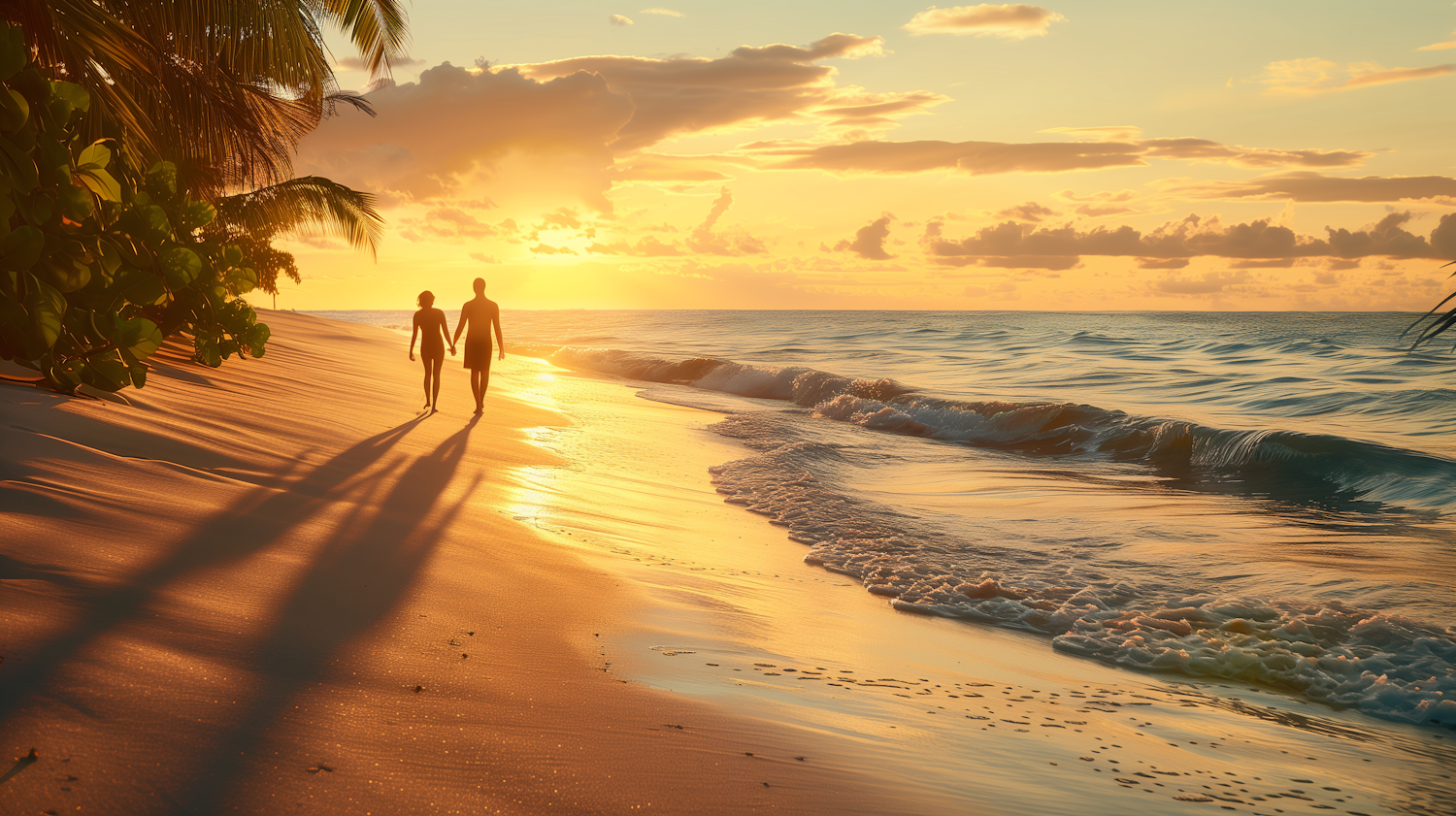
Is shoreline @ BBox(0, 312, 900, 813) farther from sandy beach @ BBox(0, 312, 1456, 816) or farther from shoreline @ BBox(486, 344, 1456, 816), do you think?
shoreline @ BBox(486, 344, 1456, 816)

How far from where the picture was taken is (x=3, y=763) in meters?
1.76

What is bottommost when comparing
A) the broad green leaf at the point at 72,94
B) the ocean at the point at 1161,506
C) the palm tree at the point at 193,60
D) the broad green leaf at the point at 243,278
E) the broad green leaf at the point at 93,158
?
the ocean at the point at 1161,506

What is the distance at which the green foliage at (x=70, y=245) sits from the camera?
4.21 m

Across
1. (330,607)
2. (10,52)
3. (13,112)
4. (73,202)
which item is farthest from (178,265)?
(330,607)

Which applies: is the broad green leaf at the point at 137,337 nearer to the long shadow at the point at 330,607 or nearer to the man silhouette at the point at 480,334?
the long shadow at the point at 330,607

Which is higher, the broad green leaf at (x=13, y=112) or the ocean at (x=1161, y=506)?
the broad green leaf at (x=13, y=112)

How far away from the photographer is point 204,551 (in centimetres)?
346

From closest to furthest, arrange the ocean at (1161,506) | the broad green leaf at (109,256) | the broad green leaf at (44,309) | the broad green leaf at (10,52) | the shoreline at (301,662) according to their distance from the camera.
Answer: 1. the shoreline at (301,662)
2. the broad green leaf at (10,52)
3. the broad green leaf at (44,309)
4. the ocean at (1161,506)
5. the broad green leaf at (109,256)

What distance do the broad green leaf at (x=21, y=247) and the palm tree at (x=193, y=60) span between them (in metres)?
1.80

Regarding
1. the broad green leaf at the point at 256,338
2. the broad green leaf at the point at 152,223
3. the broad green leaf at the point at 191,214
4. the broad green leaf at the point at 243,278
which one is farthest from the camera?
the broad green leaf at the point at 243,278

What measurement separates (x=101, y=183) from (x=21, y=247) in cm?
87

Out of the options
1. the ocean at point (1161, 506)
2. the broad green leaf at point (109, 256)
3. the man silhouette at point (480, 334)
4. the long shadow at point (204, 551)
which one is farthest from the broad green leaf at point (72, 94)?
the man silhouette at point (480, 334)

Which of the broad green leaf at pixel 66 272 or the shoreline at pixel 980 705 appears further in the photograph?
the broad green leaf at pixel 66 272

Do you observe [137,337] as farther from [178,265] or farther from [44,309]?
[44,309]
